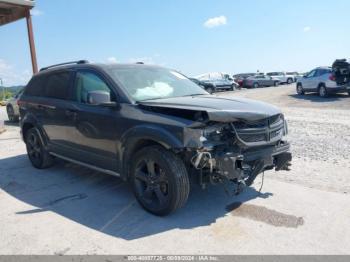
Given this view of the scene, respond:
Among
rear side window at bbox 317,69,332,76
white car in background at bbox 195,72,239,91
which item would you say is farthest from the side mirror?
white car in background at bbox 195,72,239,91

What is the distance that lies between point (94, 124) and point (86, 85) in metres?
0.71

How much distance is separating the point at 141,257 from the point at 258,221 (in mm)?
1434

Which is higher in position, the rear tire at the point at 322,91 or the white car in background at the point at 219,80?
the white car in background at the point at 219,80

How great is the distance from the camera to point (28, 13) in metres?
Answer: 12.6

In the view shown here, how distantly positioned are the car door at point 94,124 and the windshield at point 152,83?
24 centimetres

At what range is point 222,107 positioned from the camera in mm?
4066

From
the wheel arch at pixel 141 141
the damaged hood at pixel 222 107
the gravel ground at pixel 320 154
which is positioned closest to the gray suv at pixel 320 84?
the gravel ground at pixel 320 154

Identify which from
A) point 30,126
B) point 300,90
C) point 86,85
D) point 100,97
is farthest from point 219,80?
point 100,97

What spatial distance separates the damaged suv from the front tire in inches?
0.4

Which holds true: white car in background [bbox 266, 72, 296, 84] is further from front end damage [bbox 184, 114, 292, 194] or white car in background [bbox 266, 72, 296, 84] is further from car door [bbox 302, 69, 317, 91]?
front end damage [bbox 184, 114, 292, 194]

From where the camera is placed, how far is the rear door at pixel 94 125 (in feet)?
15.3

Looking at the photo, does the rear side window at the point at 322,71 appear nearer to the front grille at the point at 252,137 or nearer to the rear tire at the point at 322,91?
the rear tire at the point at 322,91

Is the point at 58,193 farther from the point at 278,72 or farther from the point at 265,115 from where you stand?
the point at 278,72

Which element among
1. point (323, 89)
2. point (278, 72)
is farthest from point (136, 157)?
point (278, 72)
